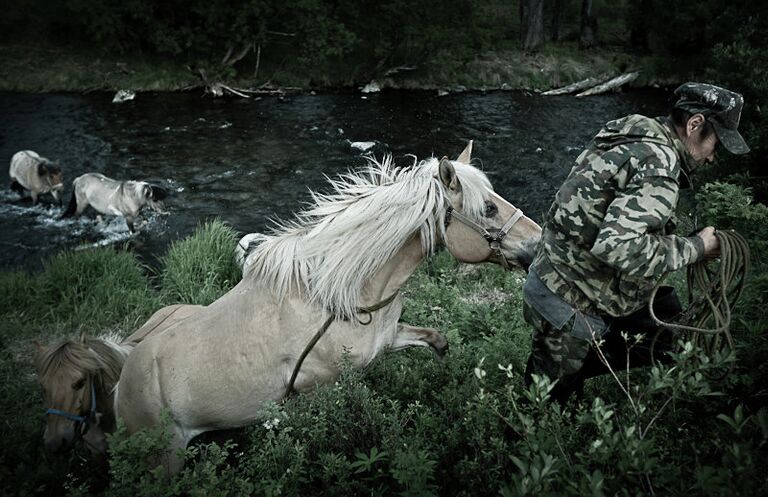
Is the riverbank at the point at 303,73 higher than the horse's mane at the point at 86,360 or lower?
lower

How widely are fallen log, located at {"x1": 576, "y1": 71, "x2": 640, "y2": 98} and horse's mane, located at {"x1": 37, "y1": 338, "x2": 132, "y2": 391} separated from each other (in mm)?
20430

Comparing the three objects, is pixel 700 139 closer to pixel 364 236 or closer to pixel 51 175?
pixel 364 236

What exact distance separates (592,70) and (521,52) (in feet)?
11.0

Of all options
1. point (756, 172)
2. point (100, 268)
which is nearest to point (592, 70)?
point (756, 172)

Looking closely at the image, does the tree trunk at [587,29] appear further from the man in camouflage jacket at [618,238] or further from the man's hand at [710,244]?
the man's hand at [710,244]

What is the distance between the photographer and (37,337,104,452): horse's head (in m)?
3.77

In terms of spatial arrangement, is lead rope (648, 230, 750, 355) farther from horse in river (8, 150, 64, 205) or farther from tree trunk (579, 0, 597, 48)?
tree trunk (579, 0, 597, 48)

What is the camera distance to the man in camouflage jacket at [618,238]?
2.74m

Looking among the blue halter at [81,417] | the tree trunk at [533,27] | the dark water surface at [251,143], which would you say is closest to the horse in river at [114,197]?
the dark water surface at [251,143]

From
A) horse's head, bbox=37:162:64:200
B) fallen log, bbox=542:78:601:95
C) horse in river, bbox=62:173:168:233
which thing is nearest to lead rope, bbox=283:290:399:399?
horse in river, bbox=62:173:168:233

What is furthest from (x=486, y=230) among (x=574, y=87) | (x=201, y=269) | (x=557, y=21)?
(x=557, y=21)

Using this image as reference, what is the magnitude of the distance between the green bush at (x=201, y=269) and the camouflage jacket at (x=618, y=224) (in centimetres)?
523

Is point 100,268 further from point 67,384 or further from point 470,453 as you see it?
point 470,453

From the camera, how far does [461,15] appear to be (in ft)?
81.1
